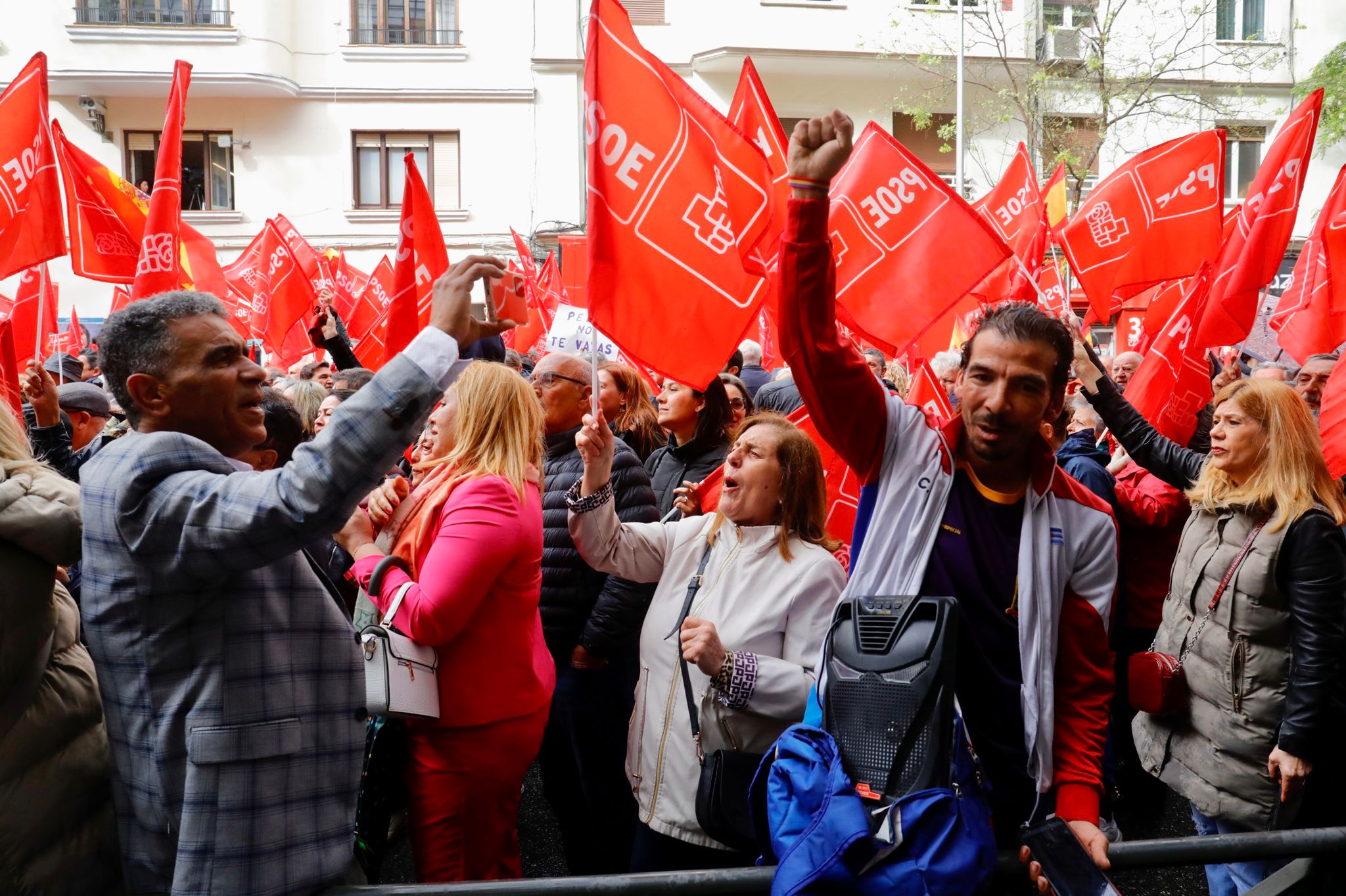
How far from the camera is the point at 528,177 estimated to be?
21.5m

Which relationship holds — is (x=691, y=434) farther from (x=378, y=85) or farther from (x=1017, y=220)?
(x=378, y=85)

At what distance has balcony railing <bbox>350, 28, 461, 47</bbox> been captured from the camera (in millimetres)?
21672

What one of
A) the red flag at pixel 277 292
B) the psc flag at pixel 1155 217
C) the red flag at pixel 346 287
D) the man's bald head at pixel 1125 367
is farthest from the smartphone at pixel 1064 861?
the red flag at pixel 346 287

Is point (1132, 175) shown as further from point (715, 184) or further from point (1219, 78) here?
point (1219, 78)

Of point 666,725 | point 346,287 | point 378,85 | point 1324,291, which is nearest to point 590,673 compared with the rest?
point 666,725

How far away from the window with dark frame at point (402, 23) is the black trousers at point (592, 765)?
2029 cm

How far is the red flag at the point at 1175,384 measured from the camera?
5.55m

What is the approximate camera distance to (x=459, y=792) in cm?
297

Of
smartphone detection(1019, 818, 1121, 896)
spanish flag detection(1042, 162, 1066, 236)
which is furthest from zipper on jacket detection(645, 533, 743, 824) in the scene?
spanish flag detection(1042, 162, 1066, 236)

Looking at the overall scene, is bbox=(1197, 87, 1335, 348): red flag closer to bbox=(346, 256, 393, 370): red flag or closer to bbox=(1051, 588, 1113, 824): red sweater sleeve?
Result: bbox=(1051, 588, 1113, 824): red sweater sleeve

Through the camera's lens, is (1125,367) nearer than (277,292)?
Yes

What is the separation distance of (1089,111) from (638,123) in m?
20.9

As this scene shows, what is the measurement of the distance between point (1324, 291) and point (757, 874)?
20.6 feet

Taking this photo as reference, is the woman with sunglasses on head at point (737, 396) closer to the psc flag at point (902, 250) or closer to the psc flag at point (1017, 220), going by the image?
the psc flag at point (902, 250)
